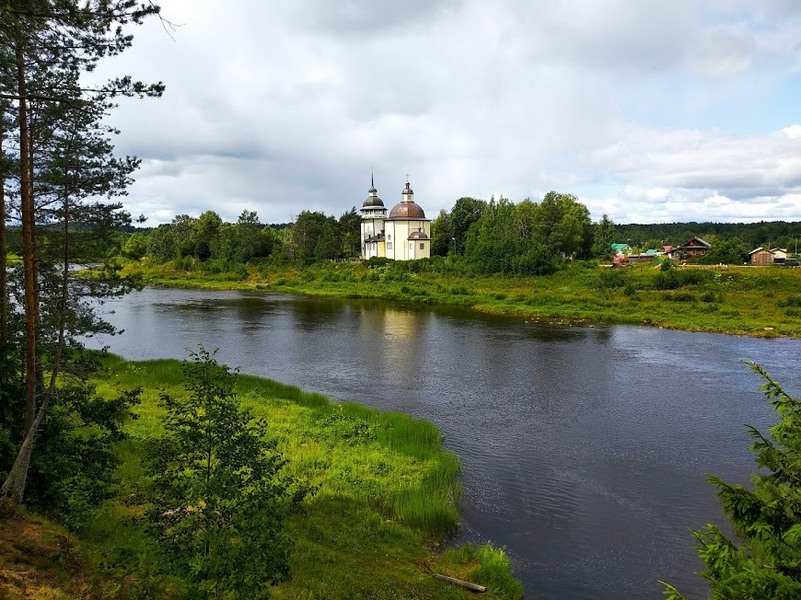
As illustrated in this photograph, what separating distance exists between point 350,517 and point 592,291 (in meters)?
47.6

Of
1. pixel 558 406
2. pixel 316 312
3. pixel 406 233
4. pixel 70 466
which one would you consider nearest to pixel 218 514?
pixel 70 466

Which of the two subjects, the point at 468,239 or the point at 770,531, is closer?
the point at 770,531

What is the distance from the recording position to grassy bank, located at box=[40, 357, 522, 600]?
9.16 meters

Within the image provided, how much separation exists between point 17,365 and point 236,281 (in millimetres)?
71548

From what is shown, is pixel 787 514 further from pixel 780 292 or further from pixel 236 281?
pixel 236 281

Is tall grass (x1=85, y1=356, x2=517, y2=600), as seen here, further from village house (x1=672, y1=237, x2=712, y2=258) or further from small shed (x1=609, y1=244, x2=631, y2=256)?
small shed (x1=609, y1=244, x2=631, y2=256)

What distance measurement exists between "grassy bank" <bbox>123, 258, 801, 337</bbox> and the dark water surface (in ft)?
16.7

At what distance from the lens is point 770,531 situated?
6492 millimetres

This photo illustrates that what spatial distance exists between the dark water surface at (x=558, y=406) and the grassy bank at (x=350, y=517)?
101 centimetres

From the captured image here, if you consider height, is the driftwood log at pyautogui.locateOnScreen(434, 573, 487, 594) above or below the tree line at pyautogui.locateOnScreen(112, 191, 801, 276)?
below

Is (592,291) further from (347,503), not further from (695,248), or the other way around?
(695,248)

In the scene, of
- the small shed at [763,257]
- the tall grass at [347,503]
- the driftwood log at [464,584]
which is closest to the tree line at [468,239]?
the small shed at [763,257]

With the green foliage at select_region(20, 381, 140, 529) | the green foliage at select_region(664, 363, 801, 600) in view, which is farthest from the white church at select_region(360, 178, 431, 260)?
the green foliage at select_region(664, 363, 801, 600)

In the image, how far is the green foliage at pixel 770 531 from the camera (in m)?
5.89
